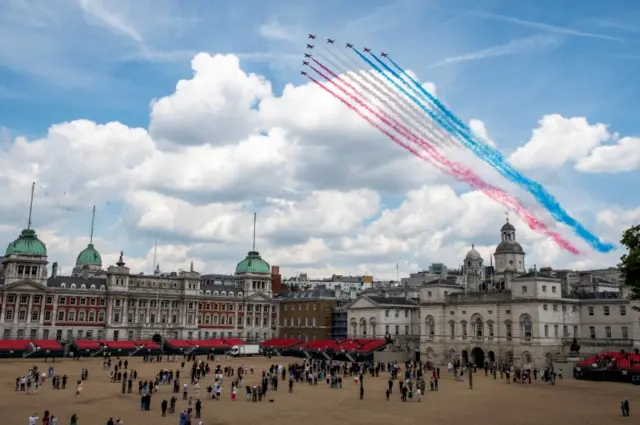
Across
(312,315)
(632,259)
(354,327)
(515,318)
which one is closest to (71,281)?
(312,315)

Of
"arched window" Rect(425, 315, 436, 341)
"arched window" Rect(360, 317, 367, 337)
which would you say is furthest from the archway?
"arched window" Rect(360, 317, 367, 337)

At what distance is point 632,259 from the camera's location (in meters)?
45.5

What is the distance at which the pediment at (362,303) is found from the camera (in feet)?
351

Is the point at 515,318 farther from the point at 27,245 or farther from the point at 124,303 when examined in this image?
the point at 27,245

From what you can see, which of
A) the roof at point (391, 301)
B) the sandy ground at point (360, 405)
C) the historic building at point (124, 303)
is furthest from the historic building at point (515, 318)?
the historic building at point (124, 303)

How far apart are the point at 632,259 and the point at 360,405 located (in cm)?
2418

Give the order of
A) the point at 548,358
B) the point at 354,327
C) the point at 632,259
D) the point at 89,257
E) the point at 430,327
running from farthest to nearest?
the point at 89,257, the point at 354,327, the point at 430,327, the point at 548,358, the point at 632,259

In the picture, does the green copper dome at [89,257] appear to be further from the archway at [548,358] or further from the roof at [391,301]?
the archway at [548,358]

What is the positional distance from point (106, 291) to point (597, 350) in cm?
8461

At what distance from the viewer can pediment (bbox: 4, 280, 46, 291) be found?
102750 mm

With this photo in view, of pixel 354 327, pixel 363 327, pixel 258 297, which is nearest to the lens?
pixel 363 327

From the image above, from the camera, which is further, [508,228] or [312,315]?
[312,315]

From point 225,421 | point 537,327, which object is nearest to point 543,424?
point 225,421

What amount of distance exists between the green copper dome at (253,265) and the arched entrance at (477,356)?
58.0 meters
